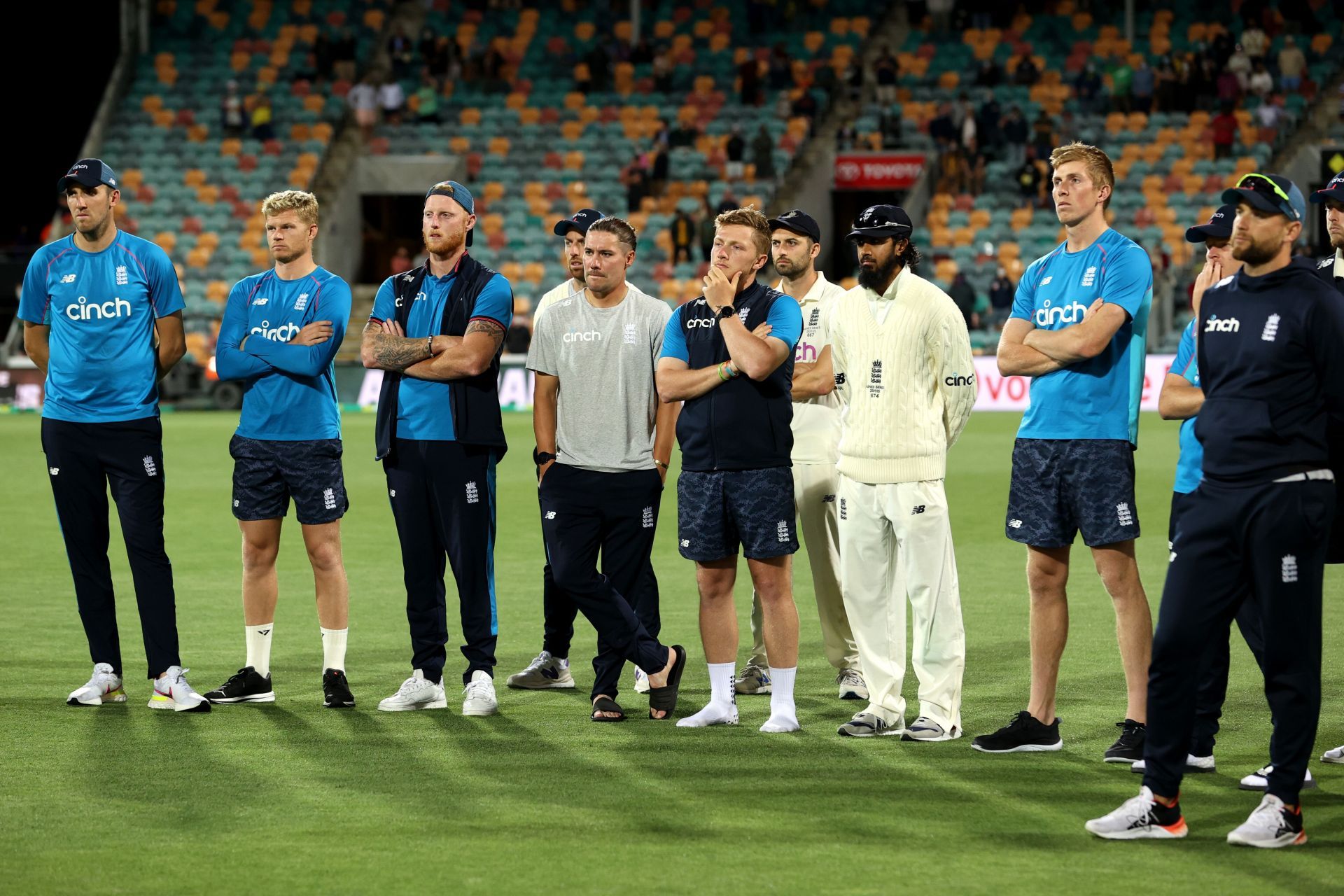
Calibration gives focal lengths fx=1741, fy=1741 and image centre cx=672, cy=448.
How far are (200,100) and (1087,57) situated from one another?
19.2m

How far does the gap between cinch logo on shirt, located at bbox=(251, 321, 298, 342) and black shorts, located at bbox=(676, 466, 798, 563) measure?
1935 millimetres

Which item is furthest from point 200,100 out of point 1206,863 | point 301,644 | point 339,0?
point 1206,863

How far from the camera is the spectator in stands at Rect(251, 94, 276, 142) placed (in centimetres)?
3688

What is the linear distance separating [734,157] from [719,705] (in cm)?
2859

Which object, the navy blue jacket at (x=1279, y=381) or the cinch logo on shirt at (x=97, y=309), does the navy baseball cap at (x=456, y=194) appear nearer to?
the cinch logo on shirt at (x=97, y=309)

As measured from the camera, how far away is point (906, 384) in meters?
7.02

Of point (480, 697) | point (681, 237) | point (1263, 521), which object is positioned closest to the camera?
point (1263, 521)

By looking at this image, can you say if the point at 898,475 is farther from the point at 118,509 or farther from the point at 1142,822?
the point at 118,509

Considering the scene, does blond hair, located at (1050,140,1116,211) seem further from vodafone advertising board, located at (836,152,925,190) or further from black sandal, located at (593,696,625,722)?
vodafone advertising board, located at (836,152,925,190)

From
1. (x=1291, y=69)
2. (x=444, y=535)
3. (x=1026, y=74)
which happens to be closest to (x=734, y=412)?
(x=444, y=535)

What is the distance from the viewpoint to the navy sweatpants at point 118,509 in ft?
25.0

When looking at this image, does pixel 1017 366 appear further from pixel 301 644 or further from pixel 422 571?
pixel 301 644

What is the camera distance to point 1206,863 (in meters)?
5.21

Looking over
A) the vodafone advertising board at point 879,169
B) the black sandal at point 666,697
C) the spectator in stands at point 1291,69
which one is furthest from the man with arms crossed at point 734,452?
the spectator in stands at point 1291,69
